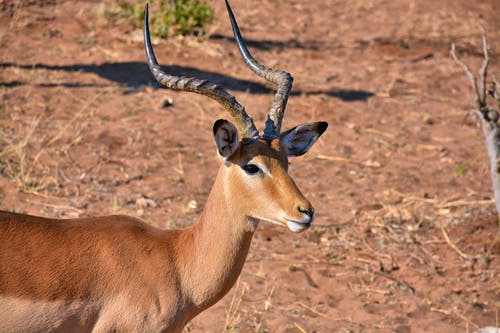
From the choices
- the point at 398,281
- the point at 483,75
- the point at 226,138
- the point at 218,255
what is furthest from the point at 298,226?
the point at 483,75

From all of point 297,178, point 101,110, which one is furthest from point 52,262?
point 101,110

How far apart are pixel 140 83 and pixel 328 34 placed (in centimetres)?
469

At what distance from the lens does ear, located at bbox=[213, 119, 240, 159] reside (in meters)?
4.43

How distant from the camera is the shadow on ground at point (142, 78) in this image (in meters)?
10.6

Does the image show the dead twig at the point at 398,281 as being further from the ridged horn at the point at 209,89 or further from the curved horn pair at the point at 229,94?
the ridged horn at the point at 209,89

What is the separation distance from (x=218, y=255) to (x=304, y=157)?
Result: 5057 millimetres

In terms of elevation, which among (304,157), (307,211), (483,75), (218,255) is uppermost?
(307,211)

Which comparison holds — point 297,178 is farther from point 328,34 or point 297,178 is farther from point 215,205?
point 328,34

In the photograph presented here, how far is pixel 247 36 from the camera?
13.5m

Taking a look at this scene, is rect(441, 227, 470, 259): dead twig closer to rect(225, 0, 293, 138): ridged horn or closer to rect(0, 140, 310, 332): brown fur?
rect(225, 0, 293, 138): ridged horn

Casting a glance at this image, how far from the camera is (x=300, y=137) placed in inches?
201

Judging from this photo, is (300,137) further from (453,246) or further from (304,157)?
(304,157)

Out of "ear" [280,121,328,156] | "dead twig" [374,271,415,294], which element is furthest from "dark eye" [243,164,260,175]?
"dead twig" [374,271,415,294]

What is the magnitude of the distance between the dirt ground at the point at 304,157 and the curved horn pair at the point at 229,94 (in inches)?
69.0
